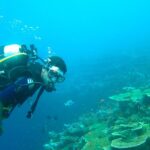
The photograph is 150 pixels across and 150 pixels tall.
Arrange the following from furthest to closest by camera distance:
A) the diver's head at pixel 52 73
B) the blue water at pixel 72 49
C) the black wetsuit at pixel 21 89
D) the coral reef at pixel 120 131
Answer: the blue water at pixel 72 49, the coral reef at pixel 120 131, the diver's head at pixel 52 73, the black wetsuit at pixel 21 89

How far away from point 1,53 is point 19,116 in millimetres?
18489

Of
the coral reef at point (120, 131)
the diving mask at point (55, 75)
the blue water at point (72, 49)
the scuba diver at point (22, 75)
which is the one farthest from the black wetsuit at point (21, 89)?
the coral reef at point (120, 131)

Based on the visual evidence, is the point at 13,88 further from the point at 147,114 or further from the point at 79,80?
the point at 79,80

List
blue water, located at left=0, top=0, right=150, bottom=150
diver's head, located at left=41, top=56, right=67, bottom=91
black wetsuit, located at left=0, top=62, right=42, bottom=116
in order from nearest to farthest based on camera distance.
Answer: black wetsuit, located at left=0, top=62, right=42, bottom=116
diver's head, located at left=41, top=56, right=67, bottom=91
blue water, located at left=0, top=0, right=150, bottom=150

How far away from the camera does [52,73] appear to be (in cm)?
511

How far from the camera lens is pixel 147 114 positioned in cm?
1006

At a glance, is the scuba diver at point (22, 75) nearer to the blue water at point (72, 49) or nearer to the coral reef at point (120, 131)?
the blue water at point (72, 49)

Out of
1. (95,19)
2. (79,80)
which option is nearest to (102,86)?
(79,80)

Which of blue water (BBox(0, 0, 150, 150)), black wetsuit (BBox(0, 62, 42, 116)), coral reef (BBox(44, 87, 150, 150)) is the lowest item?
black wetsuit (BBox(0, 62, 42, 116))

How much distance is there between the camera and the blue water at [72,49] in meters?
20.9

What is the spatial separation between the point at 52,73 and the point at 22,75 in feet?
1.57

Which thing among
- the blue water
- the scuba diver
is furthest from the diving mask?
the blue water

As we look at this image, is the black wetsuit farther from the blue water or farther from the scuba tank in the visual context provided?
the blue water

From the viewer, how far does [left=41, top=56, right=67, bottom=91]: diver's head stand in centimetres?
504
